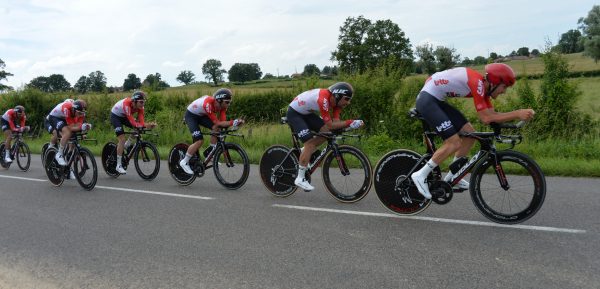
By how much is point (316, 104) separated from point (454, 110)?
2.09 meters

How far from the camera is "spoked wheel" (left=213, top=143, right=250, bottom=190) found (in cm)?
845

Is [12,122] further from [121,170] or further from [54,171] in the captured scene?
[121,170]

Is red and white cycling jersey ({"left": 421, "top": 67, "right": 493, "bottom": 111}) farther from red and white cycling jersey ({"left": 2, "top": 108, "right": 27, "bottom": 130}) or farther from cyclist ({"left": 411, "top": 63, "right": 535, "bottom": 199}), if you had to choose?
red and white cycling jersey ({"left": 2, "top": 108, "right": 27, "bottom": 130})

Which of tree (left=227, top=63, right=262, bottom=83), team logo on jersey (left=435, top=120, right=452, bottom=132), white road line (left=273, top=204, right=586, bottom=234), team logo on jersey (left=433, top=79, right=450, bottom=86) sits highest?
tree (left=227, top=63, right=262, bottom=83)

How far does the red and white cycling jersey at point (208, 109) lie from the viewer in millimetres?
8711

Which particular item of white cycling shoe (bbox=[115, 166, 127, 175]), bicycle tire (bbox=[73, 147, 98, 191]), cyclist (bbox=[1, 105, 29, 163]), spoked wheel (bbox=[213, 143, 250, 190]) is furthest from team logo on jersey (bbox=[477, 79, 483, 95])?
cyclist (bbox=[1, 105, 29, 163])

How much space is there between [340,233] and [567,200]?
327cm

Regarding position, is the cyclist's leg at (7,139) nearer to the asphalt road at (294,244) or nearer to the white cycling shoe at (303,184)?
the asphalt road at (294,244)

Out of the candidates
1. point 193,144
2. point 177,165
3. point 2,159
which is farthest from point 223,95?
point 2,159

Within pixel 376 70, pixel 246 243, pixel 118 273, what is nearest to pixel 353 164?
pixel 246 243

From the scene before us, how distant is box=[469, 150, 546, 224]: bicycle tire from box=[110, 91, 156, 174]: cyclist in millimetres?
6684

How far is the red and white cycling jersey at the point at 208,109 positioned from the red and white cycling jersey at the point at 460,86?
437 cm

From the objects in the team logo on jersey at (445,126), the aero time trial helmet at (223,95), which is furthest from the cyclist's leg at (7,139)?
the team logo on jersey at (445,126)

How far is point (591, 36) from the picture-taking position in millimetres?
49500
